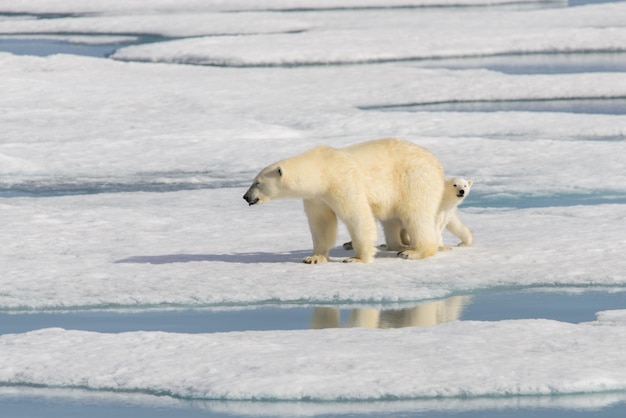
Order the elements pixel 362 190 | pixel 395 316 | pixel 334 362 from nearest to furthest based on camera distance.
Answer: pixel 334 362
pixel 395 316
pixel 362 190

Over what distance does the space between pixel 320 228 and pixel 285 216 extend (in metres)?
1.61

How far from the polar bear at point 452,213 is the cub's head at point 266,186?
0.83 m

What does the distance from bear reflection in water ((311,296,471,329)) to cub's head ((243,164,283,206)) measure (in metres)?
0.87

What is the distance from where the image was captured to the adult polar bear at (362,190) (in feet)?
20.8

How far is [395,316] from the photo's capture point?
220 inches

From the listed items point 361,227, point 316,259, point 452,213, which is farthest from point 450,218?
point 316,259

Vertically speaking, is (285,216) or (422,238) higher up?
(422,238)

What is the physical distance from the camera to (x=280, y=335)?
5.20 meters

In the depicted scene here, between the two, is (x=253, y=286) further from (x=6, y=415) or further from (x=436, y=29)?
(x=436, y=29)

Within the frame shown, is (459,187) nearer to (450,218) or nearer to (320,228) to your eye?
(450,218)

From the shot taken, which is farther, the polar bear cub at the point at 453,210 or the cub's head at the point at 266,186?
the polar bear cub at the point at 453,210

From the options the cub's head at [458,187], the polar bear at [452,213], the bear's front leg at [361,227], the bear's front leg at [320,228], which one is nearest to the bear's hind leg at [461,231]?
the polar bear at [452,213]

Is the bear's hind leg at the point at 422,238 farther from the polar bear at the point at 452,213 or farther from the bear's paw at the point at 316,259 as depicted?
the bear's paw at the point at 316,259

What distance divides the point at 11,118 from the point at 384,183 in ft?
23.3
